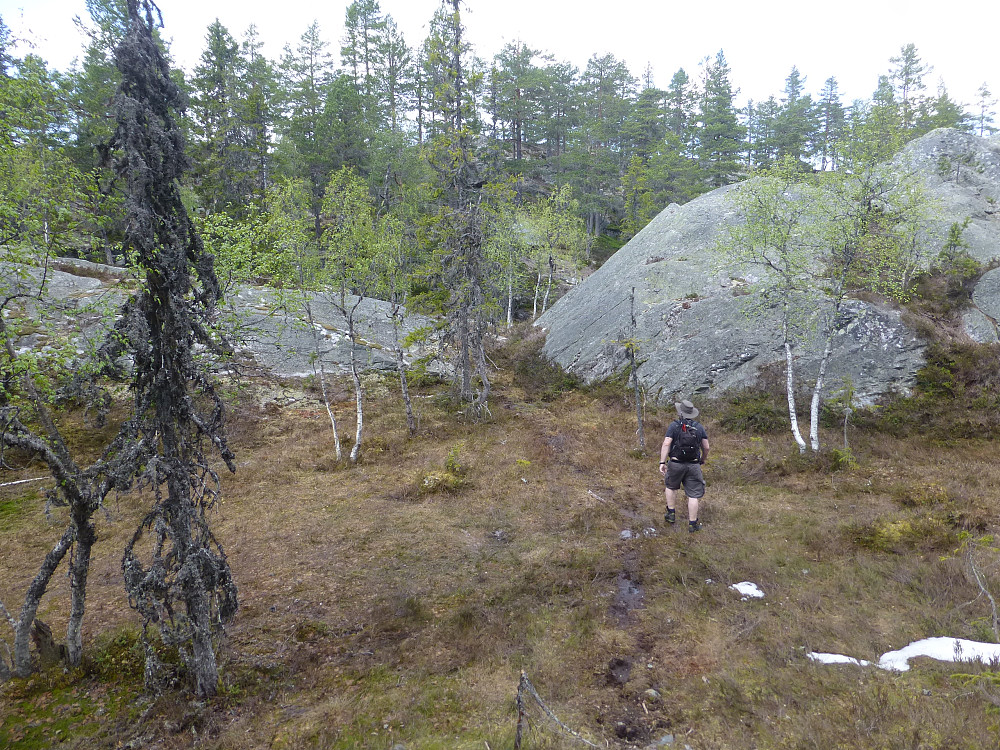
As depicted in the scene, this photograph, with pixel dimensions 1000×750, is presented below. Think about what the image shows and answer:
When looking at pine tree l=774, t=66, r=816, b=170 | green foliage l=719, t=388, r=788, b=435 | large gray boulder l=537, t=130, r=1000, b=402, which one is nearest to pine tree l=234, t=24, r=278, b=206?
large gray boulder l=537, t=130, r=1000, b=402

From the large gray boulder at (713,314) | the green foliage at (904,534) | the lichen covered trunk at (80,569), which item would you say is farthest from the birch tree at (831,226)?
the lichen covered trunk at (80,569)

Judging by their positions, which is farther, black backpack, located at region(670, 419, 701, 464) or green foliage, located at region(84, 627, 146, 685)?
black backpack, located at region(670, 419, 701, 464)

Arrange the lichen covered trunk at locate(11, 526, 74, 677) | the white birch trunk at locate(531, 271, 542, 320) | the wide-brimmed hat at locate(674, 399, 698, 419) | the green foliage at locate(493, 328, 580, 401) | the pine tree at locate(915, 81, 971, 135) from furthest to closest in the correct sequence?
the pine tree at locate(915, 81, 971, 135) → the white birch trunk at locate(531, 271, 542, 320) → the green foliage at locate(493, 328, 580, 401) → the wide-brimmed hat at locate(674, 399, 698, 419) → the lichen covered trunk at locate(11, 526, 74, 677)

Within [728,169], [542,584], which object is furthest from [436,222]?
→ [728,169]

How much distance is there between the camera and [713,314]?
71.7ft

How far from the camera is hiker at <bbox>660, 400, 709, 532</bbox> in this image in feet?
32.9

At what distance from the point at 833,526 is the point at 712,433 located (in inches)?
296

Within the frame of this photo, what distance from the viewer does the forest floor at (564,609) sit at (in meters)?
5.30

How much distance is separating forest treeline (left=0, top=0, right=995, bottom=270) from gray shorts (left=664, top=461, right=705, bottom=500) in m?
11.7

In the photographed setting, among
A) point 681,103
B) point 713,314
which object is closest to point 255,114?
point 713,314

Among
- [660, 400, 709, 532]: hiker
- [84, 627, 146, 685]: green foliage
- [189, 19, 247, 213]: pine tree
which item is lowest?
[84, 627, 146, 685]: green foliage

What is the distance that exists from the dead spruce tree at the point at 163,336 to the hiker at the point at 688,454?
8252 mm

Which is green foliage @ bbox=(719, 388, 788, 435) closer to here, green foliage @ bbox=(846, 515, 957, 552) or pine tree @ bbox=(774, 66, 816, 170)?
green foliage @ bbox=(846, 515, 957, 552)

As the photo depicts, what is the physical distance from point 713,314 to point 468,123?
14212mm
